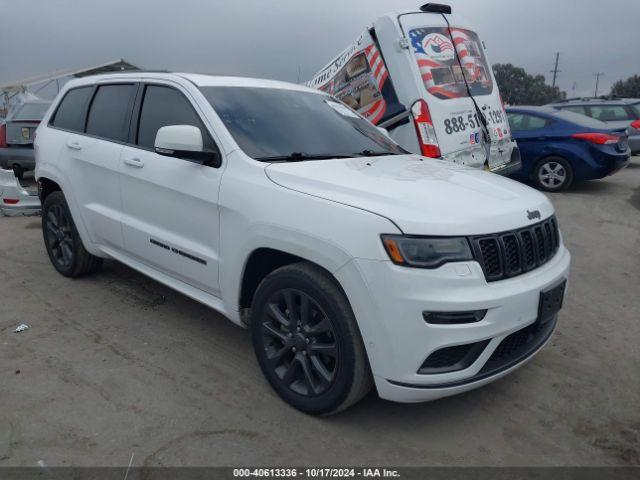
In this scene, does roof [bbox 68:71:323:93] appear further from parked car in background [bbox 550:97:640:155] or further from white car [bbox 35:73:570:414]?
parked car in background [bbox 550:97:640:155]

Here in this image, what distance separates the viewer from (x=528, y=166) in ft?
31.2

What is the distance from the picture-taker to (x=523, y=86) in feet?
219

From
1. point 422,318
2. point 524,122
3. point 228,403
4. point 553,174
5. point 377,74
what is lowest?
point 553,174

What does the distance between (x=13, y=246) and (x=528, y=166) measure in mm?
7919

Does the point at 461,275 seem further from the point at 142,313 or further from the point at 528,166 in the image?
the point at 528,166

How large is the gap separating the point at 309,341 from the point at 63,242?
10.4ft

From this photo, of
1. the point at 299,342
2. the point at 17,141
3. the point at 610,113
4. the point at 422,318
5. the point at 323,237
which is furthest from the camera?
the point at 610,113

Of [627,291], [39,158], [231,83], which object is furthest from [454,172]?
[39,158]

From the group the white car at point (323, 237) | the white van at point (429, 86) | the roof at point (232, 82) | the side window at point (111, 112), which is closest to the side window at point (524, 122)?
the white van at point (429, 86)

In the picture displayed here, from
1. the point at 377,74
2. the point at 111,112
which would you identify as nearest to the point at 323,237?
the point at 111,112

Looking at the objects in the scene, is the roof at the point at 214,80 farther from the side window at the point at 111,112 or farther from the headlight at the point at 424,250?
the headlight at the point at 424,250

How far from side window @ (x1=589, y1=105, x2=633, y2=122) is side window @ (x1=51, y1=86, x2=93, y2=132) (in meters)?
10.9

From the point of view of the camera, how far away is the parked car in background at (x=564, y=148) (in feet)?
29.6

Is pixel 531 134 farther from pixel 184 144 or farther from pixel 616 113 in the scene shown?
pixel 184 144
